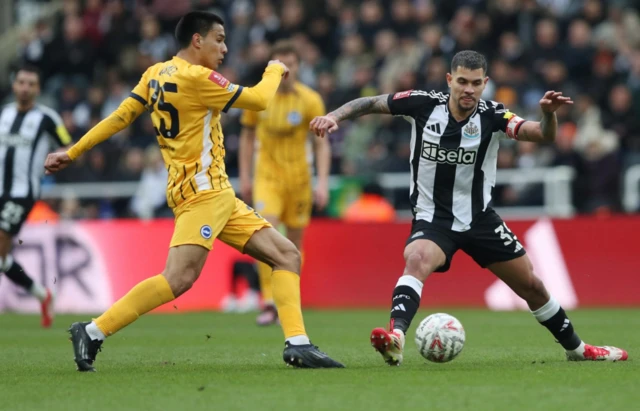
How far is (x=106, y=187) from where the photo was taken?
60.7ft

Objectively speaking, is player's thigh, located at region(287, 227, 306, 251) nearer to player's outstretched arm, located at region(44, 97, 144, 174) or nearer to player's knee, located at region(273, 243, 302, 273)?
player's knee, located at region(273, 243, 302, 273)

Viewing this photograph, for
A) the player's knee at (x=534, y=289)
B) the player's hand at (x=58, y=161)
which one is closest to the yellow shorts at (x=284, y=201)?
the player's knee at (x=534, y=289)

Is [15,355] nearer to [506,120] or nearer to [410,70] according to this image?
[506,120]

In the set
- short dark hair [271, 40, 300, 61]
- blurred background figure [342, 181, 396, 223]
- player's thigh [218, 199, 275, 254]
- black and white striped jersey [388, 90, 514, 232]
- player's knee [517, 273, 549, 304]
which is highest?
short dark hair [271, 40, 300, 61]

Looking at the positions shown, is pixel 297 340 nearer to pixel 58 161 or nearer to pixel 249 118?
pixel 58 161

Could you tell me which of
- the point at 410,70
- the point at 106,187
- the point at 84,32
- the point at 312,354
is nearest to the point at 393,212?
the point at 410,70

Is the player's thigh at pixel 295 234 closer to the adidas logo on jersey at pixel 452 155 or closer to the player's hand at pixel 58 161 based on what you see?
the adidas logo on jersey at pixel 452 155

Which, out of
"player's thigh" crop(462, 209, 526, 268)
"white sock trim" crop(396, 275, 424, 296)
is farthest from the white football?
"player's thigh" crop(462, 209, 526, 268)

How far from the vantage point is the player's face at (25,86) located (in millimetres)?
11930

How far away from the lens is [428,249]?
297 inches

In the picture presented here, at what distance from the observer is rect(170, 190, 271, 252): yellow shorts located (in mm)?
7320

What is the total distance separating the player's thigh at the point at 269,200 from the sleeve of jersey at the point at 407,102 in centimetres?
442

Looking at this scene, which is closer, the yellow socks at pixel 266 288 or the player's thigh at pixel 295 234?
the yellow socks at pixel 266 288

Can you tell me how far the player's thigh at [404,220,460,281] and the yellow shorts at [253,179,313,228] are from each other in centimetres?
453
